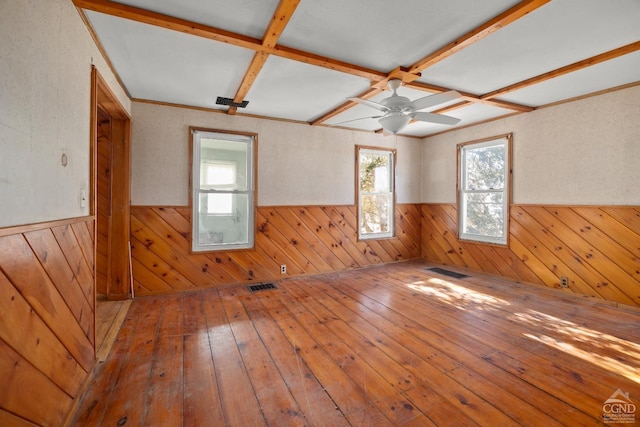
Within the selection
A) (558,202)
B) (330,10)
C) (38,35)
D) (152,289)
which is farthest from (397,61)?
(152,289)

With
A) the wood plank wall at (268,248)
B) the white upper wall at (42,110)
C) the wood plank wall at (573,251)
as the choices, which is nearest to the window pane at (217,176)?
the wood plank wall at (268,248)

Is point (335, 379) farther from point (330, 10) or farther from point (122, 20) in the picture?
point (122, 20)

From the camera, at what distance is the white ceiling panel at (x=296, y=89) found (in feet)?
9.51

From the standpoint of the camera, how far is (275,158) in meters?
4.51

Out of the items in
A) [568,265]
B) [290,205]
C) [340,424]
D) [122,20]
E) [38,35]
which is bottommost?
[340,424]

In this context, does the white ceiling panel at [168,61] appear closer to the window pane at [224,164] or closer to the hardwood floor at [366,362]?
the window pane at [224,164]

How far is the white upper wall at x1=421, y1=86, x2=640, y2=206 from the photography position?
3.27m

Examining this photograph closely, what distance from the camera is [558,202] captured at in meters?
3.88

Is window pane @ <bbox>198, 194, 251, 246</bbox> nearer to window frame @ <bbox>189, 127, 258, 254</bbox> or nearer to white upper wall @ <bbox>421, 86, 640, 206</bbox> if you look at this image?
window frame @ <bbox>189, 127, 258, 254</bbox>

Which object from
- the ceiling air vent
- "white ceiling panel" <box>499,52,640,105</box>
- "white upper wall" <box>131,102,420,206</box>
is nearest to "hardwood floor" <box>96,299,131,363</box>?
"white upper wall" <box>131,102,420,206</box>

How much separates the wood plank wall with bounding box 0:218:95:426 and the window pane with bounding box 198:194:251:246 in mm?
2115

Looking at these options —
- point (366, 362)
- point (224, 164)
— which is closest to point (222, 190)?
point (224, 164)

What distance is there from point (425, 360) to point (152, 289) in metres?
3.43

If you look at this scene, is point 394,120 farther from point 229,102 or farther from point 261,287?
point 261,287
